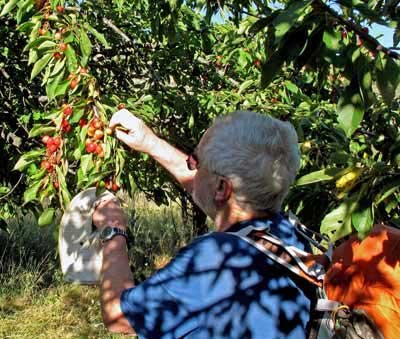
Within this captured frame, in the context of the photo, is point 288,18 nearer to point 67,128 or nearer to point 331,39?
point 331,39

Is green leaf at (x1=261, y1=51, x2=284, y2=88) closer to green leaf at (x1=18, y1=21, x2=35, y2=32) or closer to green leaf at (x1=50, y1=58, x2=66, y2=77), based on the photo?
green leaf at (x1=50, y1=58, x2=66, y2=77)

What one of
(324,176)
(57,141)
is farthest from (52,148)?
(324,176)

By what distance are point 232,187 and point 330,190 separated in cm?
80

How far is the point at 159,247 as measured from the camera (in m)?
6.89

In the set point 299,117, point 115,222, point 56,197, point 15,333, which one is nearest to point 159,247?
point 15,333

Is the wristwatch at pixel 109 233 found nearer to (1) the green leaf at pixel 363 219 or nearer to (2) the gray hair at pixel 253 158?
(2) the gray hair at pixel 253 158

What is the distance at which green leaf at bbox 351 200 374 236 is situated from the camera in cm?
124

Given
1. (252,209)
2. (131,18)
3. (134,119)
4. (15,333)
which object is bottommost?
(15,333)

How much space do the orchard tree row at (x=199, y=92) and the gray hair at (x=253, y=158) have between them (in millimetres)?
92

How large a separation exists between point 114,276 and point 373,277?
0.65 metres

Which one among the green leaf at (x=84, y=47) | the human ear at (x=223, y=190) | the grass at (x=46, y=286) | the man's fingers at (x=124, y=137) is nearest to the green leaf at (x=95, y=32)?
the green leaf at (x=84, y=47)

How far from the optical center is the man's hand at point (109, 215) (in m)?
1.82

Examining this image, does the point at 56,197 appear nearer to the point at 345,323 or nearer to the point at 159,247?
the point at 345,323

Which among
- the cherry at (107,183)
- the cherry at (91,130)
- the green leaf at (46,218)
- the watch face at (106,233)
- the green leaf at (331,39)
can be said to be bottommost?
the green leaf at (46,218)
